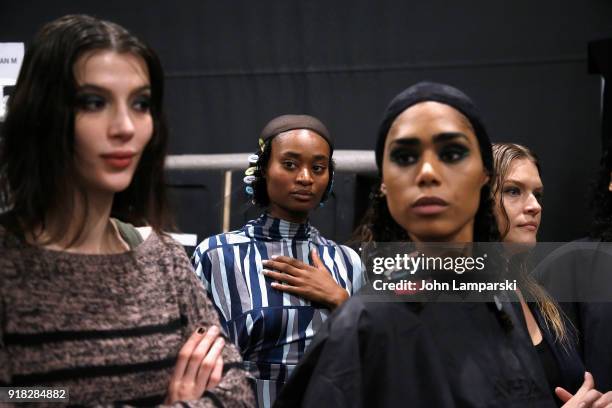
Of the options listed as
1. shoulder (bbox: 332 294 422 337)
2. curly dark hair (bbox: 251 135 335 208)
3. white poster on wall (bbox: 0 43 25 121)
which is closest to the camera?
shoulder (bbox: 332 294 422 337)

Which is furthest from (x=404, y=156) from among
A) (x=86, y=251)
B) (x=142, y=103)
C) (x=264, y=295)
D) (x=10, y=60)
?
(x=10, y=60)

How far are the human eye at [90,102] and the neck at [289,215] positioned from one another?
1.17 metres

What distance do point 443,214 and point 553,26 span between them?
8.04 feet

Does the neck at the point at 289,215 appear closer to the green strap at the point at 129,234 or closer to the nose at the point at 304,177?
the nose at the point at 304,177

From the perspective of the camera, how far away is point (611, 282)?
8.23ft

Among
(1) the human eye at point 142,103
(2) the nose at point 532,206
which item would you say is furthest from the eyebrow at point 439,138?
(2) the nose at point 532,206

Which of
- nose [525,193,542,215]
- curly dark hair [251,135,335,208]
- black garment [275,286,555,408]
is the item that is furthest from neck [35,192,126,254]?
nose [525,193,542,215]

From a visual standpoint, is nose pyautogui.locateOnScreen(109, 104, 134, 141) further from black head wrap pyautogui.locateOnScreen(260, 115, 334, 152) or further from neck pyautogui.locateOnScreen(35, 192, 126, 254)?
black head wrap pyautogui.locateOnScreen(260, 115, 334, 152)

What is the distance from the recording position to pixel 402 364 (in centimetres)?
140

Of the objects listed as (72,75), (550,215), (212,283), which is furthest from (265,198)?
(550,215)

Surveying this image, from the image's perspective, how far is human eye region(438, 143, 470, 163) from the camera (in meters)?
1.49

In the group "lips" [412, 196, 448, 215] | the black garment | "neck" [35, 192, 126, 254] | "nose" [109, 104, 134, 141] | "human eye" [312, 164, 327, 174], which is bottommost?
the black garment

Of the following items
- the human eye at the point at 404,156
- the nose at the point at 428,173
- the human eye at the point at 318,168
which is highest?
the human eye at the point at 318,168

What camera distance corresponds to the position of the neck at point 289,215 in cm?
251
